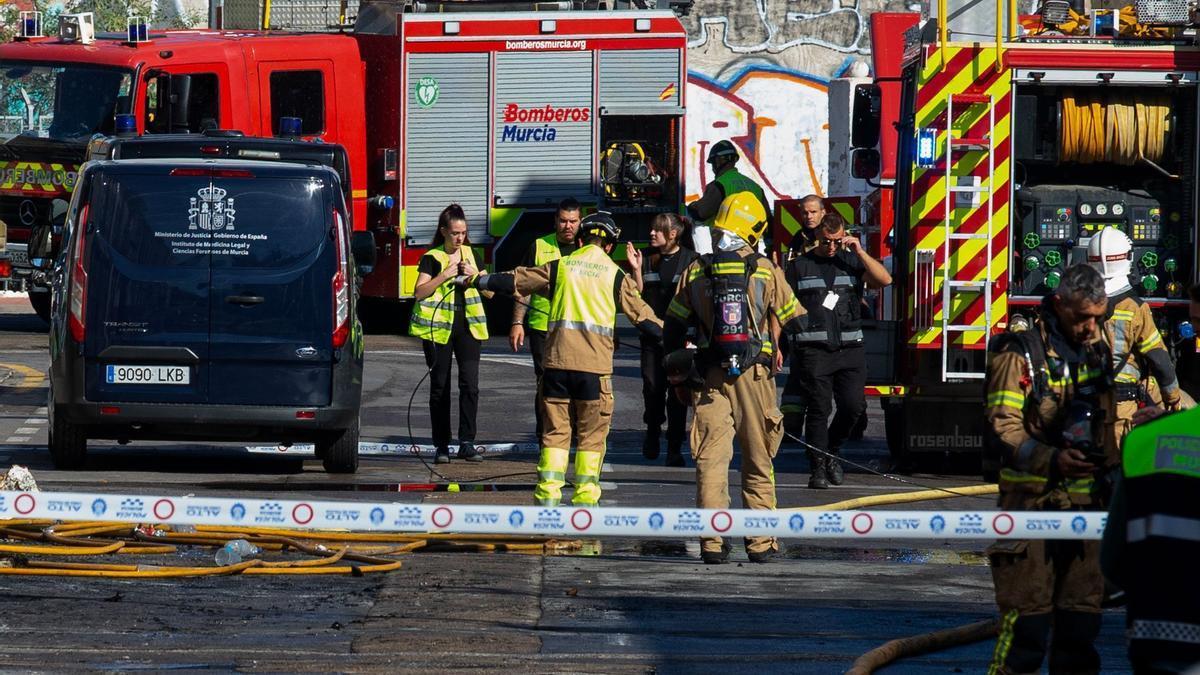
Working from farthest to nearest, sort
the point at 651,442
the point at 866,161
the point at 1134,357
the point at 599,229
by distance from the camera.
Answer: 1. the point at 866,161
2. the point at 651,442
3. the point at 599,229
4. the point at 1134,357

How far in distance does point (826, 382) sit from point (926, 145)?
5.37 feet

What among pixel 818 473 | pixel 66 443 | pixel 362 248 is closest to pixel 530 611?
pixel 818 473

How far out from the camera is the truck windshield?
1989 cm

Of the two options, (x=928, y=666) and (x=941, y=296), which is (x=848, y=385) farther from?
(x=928, y=666)

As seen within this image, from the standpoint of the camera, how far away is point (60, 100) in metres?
20.2

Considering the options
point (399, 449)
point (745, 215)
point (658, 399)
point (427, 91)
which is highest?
point (427, 91)

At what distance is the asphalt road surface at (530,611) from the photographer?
7.18 metres

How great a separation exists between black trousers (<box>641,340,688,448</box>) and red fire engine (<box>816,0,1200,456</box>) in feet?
4.33

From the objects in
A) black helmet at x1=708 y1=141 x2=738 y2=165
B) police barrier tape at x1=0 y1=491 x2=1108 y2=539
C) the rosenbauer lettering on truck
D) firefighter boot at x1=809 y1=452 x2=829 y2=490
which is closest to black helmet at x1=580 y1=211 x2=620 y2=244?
firefighter boot at x1=809 y1=452 x2=829 y2=490

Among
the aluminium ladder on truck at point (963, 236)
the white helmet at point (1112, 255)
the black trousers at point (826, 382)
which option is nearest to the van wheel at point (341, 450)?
the black trousers at point (826, 382)

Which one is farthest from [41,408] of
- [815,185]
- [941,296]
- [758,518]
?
[815,185]

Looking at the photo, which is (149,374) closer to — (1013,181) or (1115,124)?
(1013,181)

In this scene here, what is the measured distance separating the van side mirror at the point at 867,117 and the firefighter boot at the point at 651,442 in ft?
7.90

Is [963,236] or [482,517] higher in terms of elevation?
[963,236]
